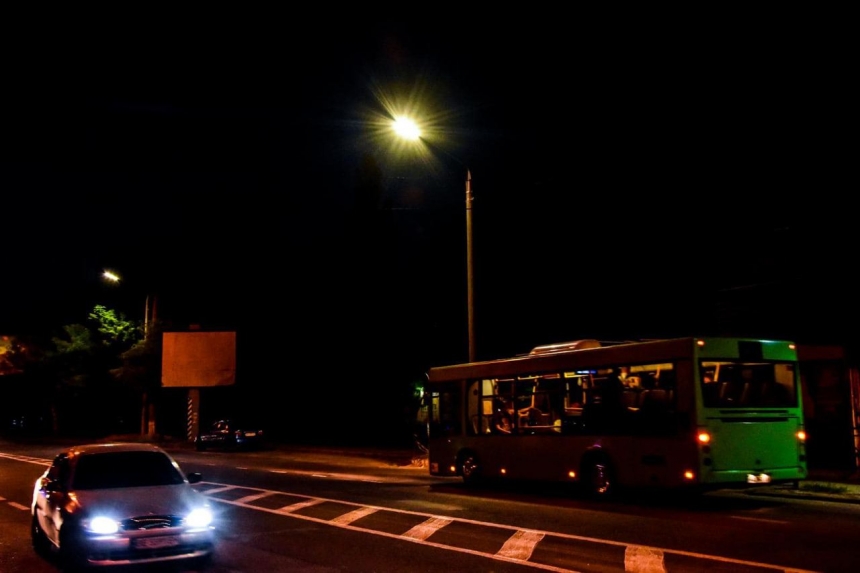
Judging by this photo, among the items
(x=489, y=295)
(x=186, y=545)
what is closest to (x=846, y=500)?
(x=186, y=545)

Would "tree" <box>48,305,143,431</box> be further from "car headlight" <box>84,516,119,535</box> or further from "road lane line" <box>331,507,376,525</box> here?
"car headlight" <box>84,516,119,535</box>

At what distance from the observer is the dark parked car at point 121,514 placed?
9.29 m

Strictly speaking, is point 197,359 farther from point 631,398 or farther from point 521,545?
point 521,545

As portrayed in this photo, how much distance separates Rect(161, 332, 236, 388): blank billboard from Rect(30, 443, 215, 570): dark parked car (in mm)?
38445

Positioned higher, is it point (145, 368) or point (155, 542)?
point (145, 368)

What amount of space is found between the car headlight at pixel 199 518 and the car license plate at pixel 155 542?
0.24 meters

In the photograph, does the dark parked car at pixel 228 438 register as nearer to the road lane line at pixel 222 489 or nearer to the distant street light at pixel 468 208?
the distant street light at pixel 468 208

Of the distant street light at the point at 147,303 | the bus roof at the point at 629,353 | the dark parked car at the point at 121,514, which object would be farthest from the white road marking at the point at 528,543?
the distant street light at the point at 147,303

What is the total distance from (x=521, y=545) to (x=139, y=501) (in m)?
Answer: 4.98

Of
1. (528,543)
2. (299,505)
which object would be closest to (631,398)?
(528,543)

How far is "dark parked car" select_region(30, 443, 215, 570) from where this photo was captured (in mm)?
9289

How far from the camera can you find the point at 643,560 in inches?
398

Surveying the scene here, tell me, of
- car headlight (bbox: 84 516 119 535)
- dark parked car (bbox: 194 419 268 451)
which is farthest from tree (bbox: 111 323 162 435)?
car headlight (bbox: 84 516 119 535)

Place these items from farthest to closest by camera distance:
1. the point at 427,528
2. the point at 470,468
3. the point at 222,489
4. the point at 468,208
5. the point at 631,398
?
the point at 468,208 < the point at 470,468 < the point at 222,489 < the point at 631,398 < the point at 427,528
